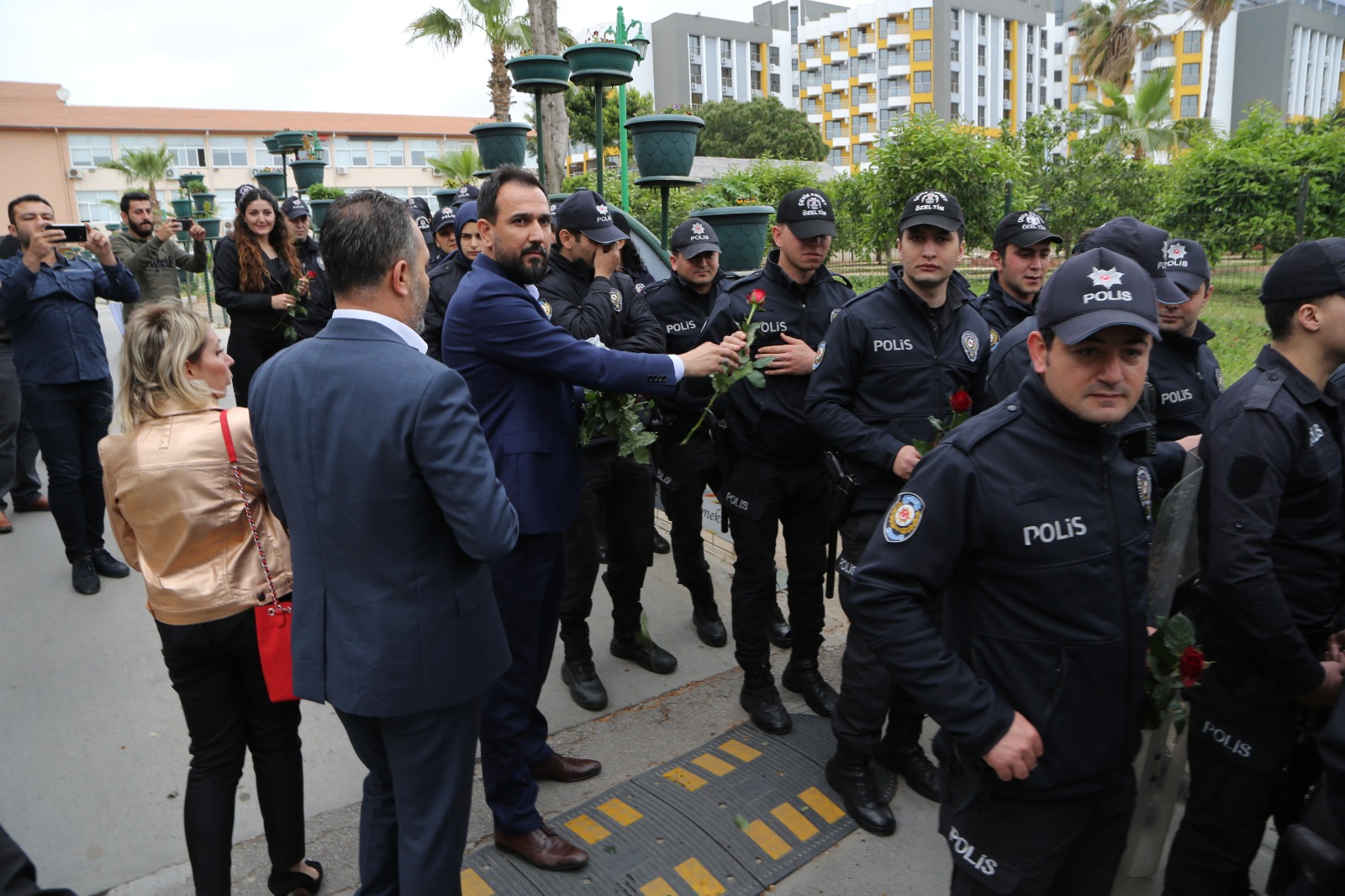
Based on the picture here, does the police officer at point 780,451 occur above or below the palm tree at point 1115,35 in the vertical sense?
below

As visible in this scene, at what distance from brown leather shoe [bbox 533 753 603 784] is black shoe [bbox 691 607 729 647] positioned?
1.32 meters

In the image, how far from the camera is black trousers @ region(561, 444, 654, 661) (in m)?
4.16

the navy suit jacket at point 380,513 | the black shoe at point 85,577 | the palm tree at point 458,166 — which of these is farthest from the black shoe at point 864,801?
the palm tree at point 458,166

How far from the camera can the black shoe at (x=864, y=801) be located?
→ 10.8 feet

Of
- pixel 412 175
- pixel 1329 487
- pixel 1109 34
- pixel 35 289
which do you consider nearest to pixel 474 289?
pixel 1329 487

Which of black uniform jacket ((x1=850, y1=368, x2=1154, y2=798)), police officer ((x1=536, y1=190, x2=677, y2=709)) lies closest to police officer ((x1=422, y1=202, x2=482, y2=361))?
police officer ((x1=536, y1=190, x2=677, y2=709))

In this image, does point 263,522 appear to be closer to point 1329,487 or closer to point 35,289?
point 1329,487

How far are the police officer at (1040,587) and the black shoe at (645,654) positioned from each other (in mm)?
2577

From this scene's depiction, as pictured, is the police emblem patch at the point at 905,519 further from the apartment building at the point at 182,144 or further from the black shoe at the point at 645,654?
the apartment building at the point at 182,144

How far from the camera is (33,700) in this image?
13.8ft

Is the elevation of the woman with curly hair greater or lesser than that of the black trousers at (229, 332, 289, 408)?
greater

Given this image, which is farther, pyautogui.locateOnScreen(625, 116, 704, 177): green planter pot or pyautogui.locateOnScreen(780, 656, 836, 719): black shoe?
pyautogui.locateOnScreen(625, 116, 704, 177): green planter pot

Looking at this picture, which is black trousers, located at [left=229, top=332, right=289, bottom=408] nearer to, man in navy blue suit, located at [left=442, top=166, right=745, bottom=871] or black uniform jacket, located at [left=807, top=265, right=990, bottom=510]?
man in navy blue suit, located at [left=442, top=166, right=745, bottom=871]

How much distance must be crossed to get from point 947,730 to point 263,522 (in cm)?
205
